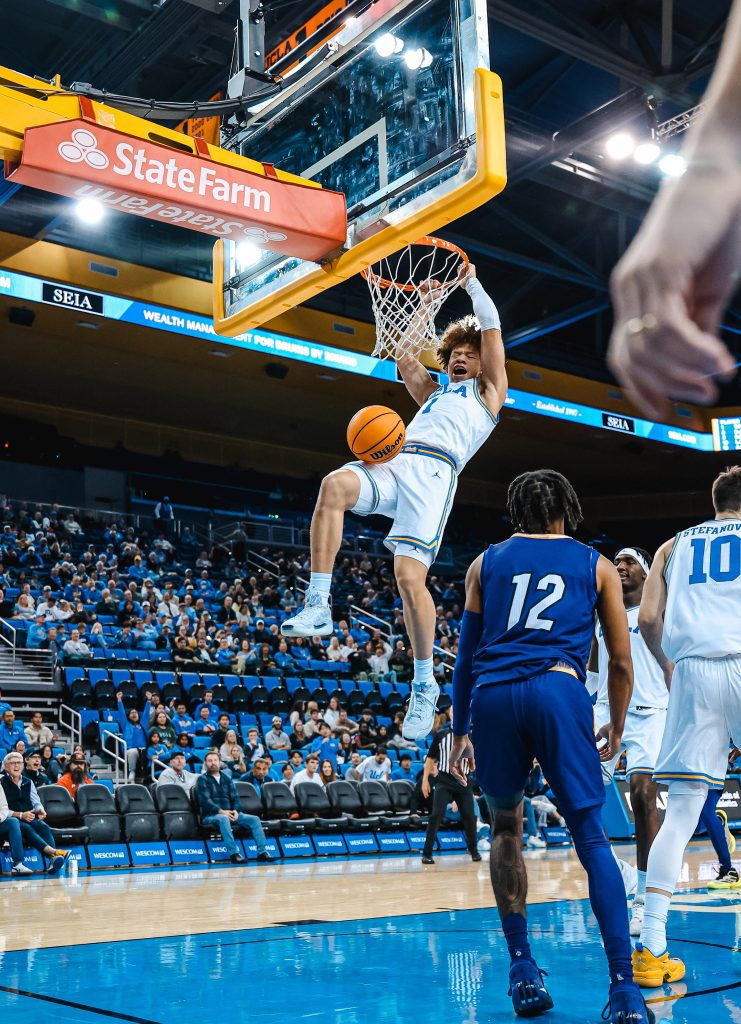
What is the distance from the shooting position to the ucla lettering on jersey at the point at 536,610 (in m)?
4.37

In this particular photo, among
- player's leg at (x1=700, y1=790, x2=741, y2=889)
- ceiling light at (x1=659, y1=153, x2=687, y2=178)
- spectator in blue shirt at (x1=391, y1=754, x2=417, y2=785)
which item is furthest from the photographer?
spectator in blue shirt at (x1=391, y1=754, x2=417, y2=785)

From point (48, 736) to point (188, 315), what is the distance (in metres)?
9.23

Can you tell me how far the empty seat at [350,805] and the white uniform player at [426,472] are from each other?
10.1 metres

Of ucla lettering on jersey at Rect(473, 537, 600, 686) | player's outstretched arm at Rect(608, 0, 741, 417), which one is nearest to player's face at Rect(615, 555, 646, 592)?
ucla lettering on jersey at Rect(473, 537, 600, 686)

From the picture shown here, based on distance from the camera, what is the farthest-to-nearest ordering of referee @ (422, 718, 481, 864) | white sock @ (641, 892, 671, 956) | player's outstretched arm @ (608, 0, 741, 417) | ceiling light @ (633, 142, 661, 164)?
ceiling light @ (633, 142, 661, 164) < referee @ (422, 718, 481, 864) < white sock @ (641, 892, 671, 956) < player's outstretched arm @ (608, 0, 741, 417)

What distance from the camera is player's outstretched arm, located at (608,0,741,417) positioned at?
1255 mm

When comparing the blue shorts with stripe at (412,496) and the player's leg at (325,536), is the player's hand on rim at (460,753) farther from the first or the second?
the blue shorts with stripe at (412,496)

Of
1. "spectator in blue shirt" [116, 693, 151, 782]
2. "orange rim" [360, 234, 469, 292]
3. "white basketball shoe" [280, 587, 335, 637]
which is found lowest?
"spectator in blue shirt" [116, 693, 151, 782]

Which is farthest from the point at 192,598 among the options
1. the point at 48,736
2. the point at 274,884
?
the point at 274,884

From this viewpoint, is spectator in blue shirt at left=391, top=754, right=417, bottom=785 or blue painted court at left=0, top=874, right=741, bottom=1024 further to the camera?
spectator in blue shirt at left=391, top=754, right=417, bottom=785

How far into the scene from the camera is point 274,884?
34.1 ft

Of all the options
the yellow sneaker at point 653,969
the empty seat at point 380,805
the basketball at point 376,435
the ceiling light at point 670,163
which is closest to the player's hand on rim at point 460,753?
the yellow sneaker at point 653,969

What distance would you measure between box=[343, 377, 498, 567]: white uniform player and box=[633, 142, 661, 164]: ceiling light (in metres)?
11.5

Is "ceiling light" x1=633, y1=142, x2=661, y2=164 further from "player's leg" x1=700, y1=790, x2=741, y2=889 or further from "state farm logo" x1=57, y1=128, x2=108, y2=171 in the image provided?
"state farm logo" x1=57, y1=128, x2=108, y2=171
